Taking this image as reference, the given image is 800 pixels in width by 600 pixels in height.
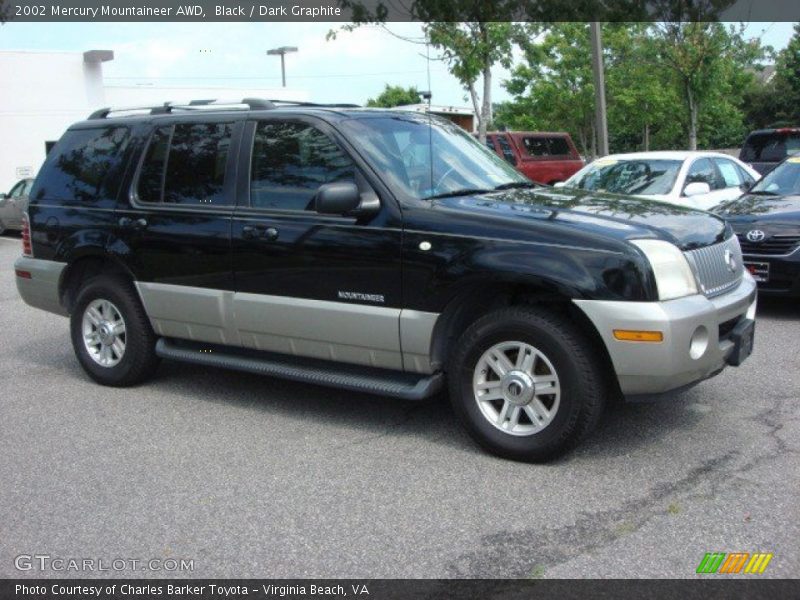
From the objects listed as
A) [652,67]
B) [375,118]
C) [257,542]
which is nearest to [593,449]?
[257,542]

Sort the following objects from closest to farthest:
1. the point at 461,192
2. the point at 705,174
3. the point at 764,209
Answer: the point at 461,192 → the point at 764,209 → the point at 705,174

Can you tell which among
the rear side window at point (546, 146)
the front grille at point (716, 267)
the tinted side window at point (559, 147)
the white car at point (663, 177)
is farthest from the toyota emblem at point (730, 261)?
the tinted side window at point (559, 147)

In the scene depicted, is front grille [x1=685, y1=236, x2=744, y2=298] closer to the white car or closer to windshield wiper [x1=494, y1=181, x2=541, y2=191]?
windshield wiper [x1=494, y1=181, x2=541, y2=191]

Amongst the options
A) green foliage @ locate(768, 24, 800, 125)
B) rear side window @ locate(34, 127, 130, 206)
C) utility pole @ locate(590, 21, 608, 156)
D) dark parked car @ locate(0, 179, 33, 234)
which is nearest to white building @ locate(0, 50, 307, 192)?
dark parked car @ locate(0, 179, 33, 234)

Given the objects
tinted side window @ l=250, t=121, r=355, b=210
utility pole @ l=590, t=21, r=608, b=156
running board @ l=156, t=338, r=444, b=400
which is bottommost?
running board @ l=156, t=338, r=444, b=400

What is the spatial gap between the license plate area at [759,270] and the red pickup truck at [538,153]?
1217cm

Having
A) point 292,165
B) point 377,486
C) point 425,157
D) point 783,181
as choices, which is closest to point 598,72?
point 783,181

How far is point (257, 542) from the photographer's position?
3.84 meters

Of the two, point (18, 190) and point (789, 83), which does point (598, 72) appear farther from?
point (789, 83)

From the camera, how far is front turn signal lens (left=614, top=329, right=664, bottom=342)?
4.27m

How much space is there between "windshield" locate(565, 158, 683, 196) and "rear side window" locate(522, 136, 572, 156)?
1035 centimetres

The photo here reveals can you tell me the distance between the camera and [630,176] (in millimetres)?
10812

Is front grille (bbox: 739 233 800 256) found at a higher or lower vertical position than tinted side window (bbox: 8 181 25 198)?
lower

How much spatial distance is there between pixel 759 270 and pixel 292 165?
4.67m
